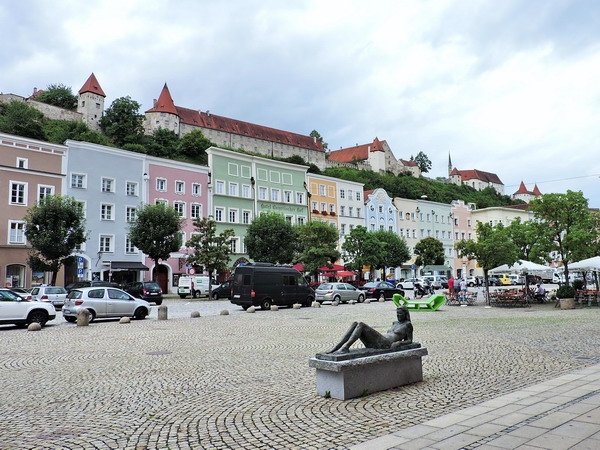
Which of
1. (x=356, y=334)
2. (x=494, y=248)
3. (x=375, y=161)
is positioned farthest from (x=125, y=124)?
(x=356, y=334)

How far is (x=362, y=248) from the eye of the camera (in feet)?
179

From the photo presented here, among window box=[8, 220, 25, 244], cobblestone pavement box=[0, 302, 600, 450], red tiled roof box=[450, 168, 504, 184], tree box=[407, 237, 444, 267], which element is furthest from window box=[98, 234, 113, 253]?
red tiled roof box=[450, 168, 504, 184]

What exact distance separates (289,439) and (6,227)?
140ft

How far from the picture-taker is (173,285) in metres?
51.1

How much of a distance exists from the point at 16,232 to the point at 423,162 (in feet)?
455

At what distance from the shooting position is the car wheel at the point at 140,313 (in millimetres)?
22695

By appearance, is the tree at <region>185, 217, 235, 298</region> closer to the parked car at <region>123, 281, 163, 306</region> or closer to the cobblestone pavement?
the parked car at <region>123, 281, 163, 306</region>

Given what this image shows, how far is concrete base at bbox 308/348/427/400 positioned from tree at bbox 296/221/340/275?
129 ft

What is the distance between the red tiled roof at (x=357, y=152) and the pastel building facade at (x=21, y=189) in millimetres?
108251

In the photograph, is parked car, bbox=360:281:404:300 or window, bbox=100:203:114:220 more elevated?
window, bbox=100:203:114:220

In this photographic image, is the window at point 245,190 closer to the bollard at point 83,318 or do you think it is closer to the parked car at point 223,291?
the parked car at point 223,291

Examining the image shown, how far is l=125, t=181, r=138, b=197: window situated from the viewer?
4972 cm

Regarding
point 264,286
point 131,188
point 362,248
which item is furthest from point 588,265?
point 131,188

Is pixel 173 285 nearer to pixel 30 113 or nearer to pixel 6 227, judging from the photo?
pixel 6 227
